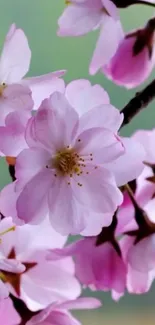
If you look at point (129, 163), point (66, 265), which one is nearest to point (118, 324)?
point (66, 265)

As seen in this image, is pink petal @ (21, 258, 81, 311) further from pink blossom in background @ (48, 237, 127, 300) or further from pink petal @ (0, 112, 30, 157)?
pink petal @ (0, 112, 30, 157)

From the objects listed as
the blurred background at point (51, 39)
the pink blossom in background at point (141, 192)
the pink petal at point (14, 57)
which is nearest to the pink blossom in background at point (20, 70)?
the pink petal at point (14, 57)

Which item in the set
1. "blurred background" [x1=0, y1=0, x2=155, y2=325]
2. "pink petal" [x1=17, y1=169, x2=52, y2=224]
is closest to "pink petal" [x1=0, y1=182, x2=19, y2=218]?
"pink petal" [x1=17, y1=169, x2=52, y2=224]

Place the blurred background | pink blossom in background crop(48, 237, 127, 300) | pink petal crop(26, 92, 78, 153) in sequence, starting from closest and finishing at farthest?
pink petal crop(26, 92, 78, 153)
pink blossom in background crop(48, 237, 127, 300)
the blurred background

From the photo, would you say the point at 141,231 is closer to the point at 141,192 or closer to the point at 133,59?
the point at 141,192

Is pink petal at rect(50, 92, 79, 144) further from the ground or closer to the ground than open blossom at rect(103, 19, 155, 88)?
further from the ground

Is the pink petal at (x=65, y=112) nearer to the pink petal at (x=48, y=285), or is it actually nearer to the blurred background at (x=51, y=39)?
the pink petal at (x=48, y=285)

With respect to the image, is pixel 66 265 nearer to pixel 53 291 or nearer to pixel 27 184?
pixel 53 291
